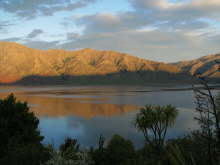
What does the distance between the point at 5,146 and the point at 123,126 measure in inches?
1048

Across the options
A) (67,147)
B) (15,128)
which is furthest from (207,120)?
(15,128)

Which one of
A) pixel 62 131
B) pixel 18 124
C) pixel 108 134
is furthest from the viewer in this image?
pixel 62 131

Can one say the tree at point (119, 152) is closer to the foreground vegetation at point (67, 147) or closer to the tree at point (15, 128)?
the foreground vegetation at point (67, 147)

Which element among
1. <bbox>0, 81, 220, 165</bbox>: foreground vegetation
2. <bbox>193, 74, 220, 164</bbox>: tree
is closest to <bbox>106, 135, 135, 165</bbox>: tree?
<bbox>0, 81, 220, 165</bbox>: foreground vegetation

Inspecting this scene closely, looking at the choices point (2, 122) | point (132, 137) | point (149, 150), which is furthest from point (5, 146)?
point (132, 137)

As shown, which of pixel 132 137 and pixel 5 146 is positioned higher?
pixel 5 146

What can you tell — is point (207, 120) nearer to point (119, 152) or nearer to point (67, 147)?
point (67, 147)

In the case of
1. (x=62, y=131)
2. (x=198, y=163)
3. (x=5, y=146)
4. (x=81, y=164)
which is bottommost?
(x=62, y=131)

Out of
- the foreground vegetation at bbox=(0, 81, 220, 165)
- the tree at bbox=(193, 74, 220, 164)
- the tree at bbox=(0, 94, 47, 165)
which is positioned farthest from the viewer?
the tree at bbox=(0, 94, 47, 165)

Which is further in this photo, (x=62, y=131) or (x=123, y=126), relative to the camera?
(x=123, y=126)

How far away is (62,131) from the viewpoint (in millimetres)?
42688

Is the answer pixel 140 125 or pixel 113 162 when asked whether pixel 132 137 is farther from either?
pixel 113 162

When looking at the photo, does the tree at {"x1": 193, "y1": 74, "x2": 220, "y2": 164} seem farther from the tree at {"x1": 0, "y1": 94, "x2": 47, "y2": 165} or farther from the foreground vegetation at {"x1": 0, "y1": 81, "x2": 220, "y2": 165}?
the tree at {"x1": 0, "y1": 94, "x2": 47, "y2": 165}

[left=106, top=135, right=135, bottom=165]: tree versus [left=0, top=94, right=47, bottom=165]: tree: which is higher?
[left=0, top=94, right=47, bottom=165]: tree
